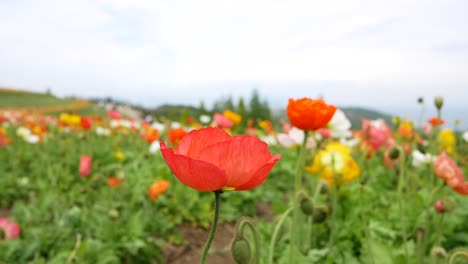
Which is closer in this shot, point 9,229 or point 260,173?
point 260,173

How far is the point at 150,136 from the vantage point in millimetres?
3172

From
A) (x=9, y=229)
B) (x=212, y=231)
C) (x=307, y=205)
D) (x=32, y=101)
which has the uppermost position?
(x=212, y=231)

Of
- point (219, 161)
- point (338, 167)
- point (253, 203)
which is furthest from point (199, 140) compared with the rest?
point (253, 203)

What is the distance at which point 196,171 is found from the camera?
57 cm

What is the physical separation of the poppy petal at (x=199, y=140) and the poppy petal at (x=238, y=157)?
38mm

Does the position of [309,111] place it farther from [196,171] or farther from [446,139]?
[446,139]

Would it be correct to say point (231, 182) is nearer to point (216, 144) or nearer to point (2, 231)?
point (216, 144)

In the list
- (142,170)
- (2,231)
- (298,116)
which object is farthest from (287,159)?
(298,116)

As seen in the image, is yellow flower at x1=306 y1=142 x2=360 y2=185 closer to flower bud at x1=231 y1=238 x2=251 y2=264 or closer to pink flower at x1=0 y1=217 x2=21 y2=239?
flower bud at x1=231 y1=238 x2=251 y2=264

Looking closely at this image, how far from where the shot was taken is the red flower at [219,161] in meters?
0.57

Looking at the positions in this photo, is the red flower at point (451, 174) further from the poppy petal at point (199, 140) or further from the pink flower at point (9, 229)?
the pink flower at point (9, 229)

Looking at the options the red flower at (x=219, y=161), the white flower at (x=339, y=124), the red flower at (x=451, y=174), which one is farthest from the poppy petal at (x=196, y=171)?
the white flower at (x=339, y=124)

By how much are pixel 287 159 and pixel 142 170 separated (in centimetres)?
158

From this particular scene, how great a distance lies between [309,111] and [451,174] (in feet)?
1.90
